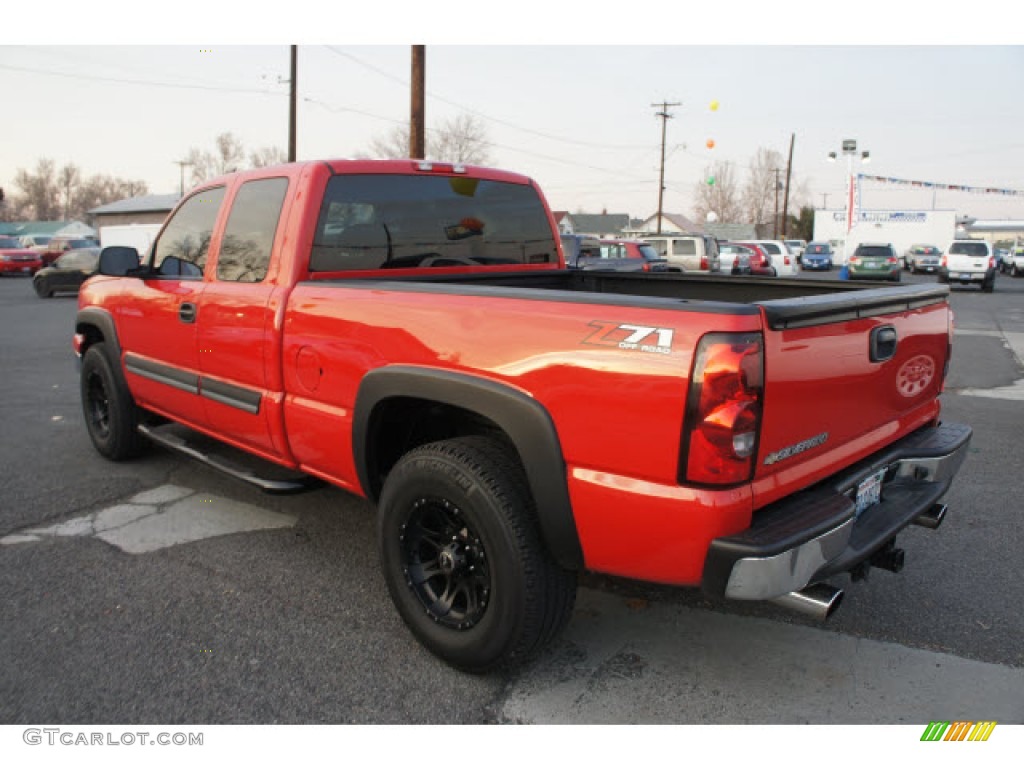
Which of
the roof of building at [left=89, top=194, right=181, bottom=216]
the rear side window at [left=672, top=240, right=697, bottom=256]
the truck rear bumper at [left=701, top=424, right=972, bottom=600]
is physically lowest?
the truck rear bumper at [left=701, top=424, right=972, bottom=600]

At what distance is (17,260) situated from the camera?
30.7 metres

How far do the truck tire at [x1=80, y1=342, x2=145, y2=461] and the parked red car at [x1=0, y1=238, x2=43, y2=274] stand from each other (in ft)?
99.8

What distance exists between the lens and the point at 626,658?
293 cm

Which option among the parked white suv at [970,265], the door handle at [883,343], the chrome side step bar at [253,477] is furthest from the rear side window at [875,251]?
the chrome side step bar at [253,477]

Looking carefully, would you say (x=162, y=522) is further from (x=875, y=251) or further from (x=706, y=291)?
(x=875, y=251)

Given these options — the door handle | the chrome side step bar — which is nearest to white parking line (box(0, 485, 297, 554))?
the chrome side step bar

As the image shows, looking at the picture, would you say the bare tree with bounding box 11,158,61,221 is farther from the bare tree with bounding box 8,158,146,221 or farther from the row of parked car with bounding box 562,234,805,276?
the row of parked car with bounding box 562,234,805,276

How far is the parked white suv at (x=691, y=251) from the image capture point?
898 inches

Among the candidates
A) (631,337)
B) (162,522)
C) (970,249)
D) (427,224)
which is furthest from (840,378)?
(970,249)

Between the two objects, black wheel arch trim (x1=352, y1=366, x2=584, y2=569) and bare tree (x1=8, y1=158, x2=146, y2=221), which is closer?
black wheel arch trim (x1=352, y1=366, x2=584, y2=569)

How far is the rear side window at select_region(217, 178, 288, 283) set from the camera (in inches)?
144

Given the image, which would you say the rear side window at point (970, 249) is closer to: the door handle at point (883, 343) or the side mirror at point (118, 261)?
→ the door handle at point (883, 343)

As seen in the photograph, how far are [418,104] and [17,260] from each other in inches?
919
